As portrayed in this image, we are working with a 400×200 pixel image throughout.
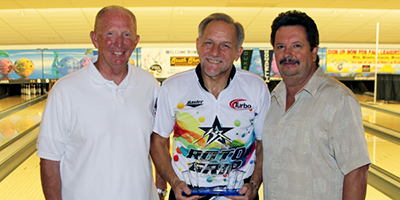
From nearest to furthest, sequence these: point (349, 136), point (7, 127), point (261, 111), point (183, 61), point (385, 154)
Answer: point (349, 136) → point (261, 111) → point (385, 154) → point (7, 127) → point (183, 61)

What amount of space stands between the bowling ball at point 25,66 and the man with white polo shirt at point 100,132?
521cm

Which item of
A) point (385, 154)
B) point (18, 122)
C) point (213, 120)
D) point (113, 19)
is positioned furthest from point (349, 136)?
point (18, 122)

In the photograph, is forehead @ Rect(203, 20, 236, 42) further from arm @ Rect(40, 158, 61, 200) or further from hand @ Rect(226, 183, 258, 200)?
arm @ Rect(40, 158, 61, 200)

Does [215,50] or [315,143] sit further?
[215,50]

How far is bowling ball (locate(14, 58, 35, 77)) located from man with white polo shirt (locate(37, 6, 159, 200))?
5.21 m

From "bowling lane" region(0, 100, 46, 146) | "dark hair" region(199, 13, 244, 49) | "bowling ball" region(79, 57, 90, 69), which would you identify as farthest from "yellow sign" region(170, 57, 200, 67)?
"dark hair" region(199, 13, 244, 49)

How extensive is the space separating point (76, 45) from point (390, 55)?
634 centimetres

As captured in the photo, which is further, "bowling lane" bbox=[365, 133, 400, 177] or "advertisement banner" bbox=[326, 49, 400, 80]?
"advertisement banner" bbox=[326, 49, 400, 80]

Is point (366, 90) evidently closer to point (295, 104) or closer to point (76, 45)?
point (76, 45)

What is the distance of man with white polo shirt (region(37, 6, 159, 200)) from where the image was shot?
1.29m

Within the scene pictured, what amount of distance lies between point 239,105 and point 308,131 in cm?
34

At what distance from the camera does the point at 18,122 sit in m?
4.71

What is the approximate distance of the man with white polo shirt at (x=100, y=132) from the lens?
1295 millimetres

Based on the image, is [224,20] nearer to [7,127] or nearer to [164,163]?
[164,163]
